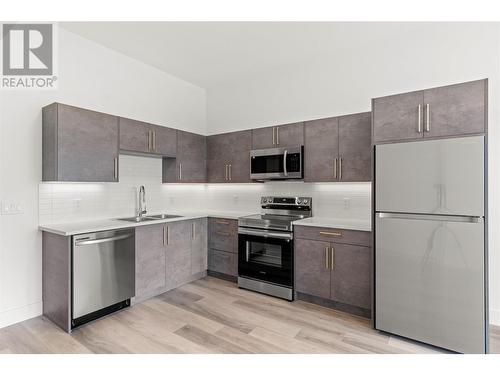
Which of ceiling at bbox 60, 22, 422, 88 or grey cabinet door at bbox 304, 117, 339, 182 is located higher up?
ceiling at bbox 60, 22, 422, 88

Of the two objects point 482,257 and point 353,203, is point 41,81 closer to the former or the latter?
point 353,203

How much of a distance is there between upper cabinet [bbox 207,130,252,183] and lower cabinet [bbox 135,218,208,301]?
75 cm

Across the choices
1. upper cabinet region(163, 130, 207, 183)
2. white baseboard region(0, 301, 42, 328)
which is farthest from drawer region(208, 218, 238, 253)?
white baseboard region(0, 301, 42, 328)

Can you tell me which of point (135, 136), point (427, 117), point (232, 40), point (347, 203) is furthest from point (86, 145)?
point (427, 117)

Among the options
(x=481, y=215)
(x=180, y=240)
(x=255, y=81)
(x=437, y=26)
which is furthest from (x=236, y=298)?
(x=437, y=26)

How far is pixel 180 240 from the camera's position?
3721mm

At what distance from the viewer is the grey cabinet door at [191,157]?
4059 mm

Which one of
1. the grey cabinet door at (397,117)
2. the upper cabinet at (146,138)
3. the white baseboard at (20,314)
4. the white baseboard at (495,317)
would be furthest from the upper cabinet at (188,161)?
the white baseboard at (495,317)

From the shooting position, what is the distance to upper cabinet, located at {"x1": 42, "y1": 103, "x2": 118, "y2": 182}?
2736 millimetres

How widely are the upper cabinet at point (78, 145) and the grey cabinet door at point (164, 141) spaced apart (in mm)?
552

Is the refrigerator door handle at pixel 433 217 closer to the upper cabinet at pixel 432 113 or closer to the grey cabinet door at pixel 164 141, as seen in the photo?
the upper cabinet at pixel 432 113

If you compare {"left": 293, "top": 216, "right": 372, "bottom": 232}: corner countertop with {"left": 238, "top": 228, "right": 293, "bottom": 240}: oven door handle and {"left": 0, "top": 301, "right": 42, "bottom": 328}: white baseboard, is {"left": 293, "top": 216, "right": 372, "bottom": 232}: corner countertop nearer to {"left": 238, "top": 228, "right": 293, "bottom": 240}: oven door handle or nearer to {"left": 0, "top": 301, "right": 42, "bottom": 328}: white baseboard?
{"left": 238, "top": 228, "right": 293, "bottom": 240}: oven door handle

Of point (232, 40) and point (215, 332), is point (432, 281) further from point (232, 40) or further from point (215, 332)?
point (232, 40)

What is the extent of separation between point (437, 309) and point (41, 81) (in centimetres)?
428
